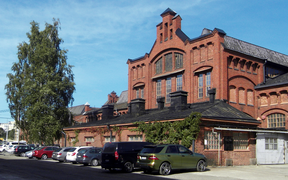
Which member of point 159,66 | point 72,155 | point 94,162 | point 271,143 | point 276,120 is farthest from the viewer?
point 159,66

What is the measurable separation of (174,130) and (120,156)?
6123mm

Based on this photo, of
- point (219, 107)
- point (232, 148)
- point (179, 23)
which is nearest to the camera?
point (232, 148)

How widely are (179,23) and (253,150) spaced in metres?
18.0

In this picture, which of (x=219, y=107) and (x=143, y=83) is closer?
(x=219, y=107)

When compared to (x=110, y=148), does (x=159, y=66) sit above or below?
above

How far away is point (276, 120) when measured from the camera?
3312 cm

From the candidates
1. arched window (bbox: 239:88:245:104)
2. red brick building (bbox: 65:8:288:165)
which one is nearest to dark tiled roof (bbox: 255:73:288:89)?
red brick building (bbox: 65:8:288:165)

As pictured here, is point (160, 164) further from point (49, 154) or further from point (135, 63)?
point (135, 63)

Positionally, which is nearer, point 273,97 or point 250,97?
point 273,97

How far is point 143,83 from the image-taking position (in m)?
39.9

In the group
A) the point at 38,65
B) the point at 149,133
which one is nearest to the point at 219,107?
the point at 149,133

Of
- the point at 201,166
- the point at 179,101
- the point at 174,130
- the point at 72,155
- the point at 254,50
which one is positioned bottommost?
the point at 72,155

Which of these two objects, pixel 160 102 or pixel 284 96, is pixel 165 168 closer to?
pixel 160 102

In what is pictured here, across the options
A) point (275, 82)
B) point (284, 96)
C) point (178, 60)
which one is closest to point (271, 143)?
point (284, 96)
